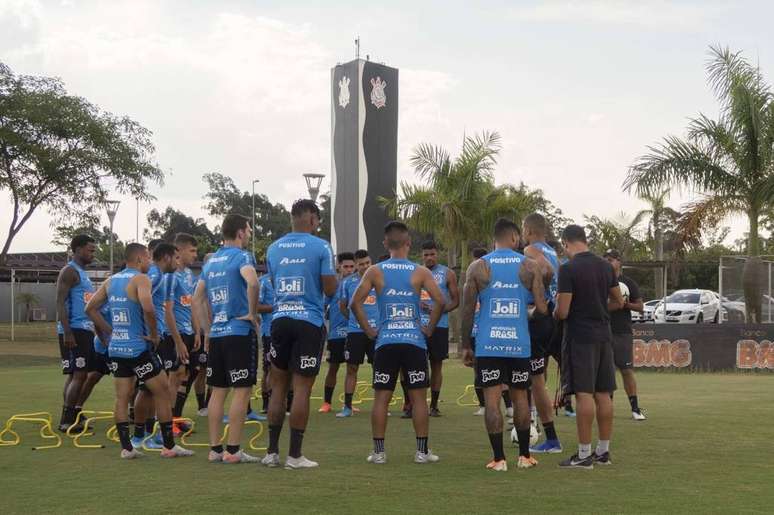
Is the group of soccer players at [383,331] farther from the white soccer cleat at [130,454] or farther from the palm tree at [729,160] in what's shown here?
the palm tree at [729,160]

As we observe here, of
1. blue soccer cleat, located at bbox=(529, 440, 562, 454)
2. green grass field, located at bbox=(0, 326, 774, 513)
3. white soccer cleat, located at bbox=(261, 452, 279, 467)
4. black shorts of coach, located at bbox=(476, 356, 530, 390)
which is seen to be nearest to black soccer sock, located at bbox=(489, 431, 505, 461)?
green grass field, located at bbox=(0, 326, 774, 513)

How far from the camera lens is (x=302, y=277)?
28.2 feet

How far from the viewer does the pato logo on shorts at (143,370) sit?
365 inches

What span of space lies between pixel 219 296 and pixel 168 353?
2685mm

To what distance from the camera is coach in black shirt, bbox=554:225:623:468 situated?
8617mm

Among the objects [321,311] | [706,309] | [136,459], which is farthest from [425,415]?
[706,309]

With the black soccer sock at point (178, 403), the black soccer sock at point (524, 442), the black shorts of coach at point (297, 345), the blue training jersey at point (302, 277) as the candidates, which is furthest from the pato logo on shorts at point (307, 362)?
the black soccer sock at point (178, 403)

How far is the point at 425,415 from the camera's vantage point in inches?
350

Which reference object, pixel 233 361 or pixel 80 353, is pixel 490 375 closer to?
pixel 233 361

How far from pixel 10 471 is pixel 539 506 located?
474 centimetres

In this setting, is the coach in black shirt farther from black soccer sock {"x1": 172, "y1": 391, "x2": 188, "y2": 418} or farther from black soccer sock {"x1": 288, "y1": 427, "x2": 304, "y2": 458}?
black soccer sock {"x1": 172, "y1": 391, "x2": 188, "y2": 418}

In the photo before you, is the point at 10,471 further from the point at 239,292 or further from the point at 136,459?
the point at 239,292

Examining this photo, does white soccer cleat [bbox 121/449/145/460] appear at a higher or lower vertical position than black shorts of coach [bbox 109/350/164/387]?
lower

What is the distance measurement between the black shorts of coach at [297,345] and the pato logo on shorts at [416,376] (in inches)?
34.4
